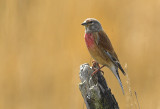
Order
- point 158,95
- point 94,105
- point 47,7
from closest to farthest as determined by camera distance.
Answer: point 94,105, point 158,95, point 47,7

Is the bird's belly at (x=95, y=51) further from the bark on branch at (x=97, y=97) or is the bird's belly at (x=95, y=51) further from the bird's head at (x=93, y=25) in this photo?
the bark on branch at (x=97, y=97)

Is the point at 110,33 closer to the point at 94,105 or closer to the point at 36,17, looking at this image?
the point at 36,17

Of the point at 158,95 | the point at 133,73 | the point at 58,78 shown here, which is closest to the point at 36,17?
the point at 58,78

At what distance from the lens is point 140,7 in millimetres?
8375

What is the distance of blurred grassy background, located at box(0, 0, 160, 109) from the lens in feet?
23.7

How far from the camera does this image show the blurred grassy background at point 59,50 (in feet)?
23.7

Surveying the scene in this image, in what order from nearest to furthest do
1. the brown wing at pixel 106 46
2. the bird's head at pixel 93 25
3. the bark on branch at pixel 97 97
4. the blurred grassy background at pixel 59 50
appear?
the bark on branch at pixel 97 97 → the brown wing at pixel 106 46 → the bird's head at pixel 93 25 → the blurred grassy background at pixel 59 50

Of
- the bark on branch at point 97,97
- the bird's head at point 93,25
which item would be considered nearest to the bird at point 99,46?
the bird's head at point 93,25

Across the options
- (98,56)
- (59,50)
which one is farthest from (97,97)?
(59,50)

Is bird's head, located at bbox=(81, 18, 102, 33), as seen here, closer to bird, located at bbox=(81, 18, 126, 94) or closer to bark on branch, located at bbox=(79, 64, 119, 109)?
bird, located at bbox=(81, 18, 126, 94)

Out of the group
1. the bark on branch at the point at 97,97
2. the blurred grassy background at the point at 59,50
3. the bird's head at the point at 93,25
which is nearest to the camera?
the bark on branch at the point at 97,97

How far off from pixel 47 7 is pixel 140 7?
141 centimetres

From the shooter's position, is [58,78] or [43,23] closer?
[58,78]

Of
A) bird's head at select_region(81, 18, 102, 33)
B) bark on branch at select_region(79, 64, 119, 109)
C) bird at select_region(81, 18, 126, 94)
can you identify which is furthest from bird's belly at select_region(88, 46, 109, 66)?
bark on branch at select_region(79, 64, 119, 109)
